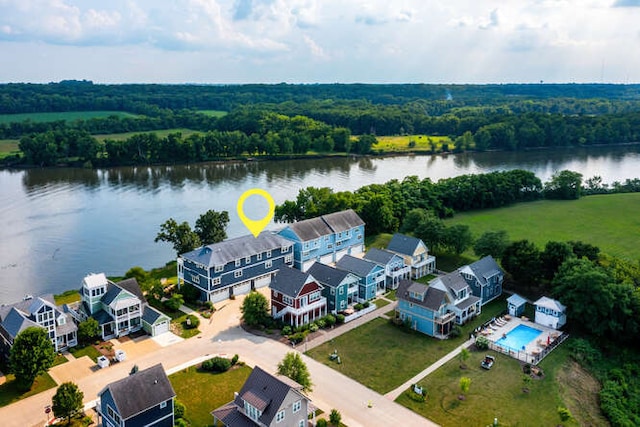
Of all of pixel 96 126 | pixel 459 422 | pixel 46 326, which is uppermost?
pixel 96 126

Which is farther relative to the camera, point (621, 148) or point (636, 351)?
point (621, 148)

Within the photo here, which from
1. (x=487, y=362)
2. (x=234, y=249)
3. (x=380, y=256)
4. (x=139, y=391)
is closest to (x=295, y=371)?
(x=139, y=391)

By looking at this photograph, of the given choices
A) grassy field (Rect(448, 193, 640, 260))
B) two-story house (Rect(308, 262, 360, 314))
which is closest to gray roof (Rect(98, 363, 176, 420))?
two-story house (Rect(308, 262, 360, 314))

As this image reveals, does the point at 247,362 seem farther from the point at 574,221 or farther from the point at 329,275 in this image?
the point at 574,221

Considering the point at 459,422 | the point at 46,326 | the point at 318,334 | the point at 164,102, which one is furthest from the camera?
the point at 164,102

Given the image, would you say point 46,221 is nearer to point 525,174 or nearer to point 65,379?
point 65,379

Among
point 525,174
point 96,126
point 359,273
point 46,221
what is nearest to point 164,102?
point 96,126

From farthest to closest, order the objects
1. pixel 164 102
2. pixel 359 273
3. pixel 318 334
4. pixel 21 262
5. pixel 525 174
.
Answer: pixel 164 102, pixel 525 174, pixel 21 262, pixel 359 273, pixel 318 334
